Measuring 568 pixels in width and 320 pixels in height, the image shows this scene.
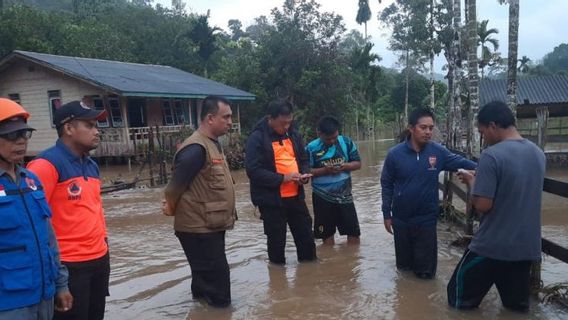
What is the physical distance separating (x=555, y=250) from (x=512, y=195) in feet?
3.60

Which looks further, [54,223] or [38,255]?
[54,223]

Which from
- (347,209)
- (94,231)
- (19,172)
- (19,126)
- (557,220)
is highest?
(19,126)

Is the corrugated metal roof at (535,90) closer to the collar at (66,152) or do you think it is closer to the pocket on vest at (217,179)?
the pocket on vest at (217,179)

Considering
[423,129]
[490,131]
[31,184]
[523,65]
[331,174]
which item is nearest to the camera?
[31,184]

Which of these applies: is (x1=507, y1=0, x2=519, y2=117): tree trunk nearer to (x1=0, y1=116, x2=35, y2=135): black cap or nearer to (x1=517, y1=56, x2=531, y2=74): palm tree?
(x1=0, y1=116, x2=35, y2=135): black cap

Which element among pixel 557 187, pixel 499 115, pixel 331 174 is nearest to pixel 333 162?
pixel 331 174

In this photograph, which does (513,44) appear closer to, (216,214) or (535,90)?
(216,214)

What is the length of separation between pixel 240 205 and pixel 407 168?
6588 mm

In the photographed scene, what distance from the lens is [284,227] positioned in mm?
5781

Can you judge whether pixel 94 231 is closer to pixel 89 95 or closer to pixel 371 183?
pixel 371 183

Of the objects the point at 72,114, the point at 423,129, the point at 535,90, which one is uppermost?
the point at 535,90

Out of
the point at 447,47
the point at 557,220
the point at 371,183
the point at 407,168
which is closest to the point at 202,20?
the point at 447,47

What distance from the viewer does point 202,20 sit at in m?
39.7

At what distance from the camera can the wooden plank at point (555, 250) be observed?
14.1 ft
